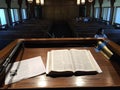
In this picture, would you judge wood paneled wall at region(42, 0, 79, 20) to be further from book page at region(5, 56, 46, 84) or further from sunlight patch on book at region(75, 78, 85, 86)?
sunlight patch on book at region(75, 78, 85, 86)

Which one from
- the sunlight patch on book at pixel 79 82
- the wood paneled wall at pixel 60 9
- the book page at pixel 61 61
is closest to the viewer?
the sunlight patch on book at pixel 79 82

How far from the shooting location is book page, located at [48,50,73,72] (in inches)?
40.2

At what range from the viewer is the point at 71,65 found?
106 centimetres

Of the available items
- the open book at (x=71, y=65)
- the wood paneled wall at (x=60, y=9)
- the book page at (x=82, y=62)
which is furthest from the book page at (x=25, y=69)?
the wood paneled wall at (x=60, y=9)

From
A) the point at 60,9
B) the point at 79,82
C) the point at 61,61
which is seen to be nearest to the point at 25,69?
the point at 61,61

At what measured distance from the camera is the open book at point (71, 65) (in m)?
1.00

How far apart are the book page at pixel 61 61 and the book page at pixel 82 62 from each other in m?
0.04

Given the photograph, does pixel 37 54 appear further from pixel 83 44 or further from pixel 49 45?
pixel 83 44

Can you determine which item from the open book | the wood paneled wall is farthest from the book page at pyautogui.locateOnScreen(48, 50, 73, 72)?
the wood paneled wall

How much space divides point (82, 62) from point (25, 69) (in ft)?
1.38

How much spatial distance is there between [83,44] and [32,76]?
94cm

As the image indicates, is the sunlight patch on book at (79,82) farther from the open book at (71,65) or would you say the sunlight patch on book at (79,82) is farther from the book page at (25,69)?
the book page at (25,69)

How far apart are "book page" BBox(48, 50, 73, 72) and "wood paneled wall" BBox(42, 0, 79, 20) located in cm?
1369

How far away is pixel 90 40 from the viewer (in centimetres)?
180
